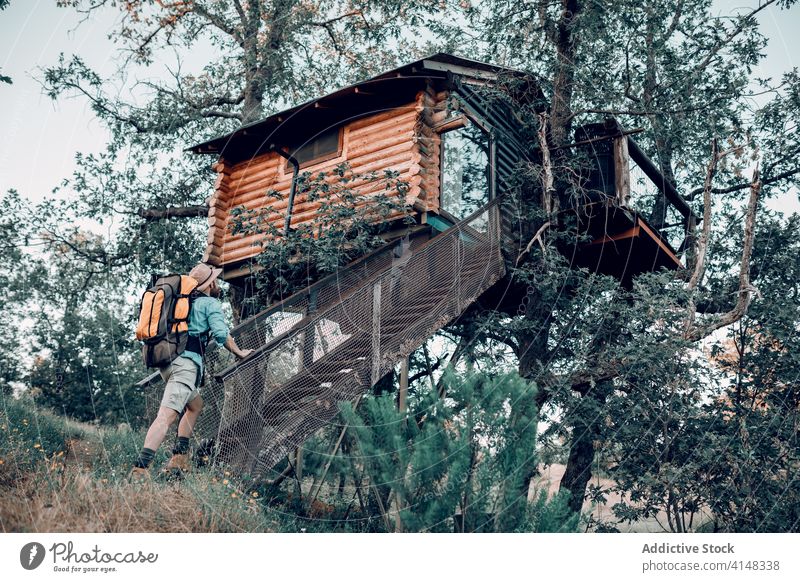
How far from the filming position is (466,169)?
11406mm

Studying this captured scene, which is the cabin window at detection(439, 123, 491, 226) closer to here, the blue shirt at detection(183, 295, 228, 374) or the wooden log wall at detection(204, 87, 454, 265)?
the wooden log wall at detection(204, 87, 454, 265)

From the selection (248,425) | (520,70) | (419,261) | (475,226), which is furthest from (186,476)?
(520,70)

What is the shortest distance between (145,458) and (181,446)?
1.76 ft

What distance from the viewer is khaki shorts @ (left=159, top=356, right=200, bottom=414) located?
19.6ft

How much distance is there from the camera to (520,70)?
11.0 meters

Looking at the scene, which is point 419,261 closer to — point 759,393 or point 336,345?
point 336,345

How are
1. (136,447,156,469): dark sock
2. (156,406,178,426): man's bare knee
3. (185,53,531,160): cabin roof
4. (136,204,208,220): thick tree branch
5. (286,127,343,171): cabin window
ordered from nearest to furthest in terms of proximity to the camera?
(136,447,156,469): dark sock, (156,406,178,426): man's bare knee, (185,53,531,160): cabin roof, (286,127,343,171): cabin window, (136,204,208,220): thick tree branch

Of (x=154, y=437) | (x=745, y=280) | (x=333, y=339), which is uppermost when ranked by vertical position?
(x=745, y=280)

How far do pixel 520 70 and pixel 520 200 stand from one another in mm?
2131

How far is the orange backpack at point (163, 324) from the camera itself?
606 centimetres

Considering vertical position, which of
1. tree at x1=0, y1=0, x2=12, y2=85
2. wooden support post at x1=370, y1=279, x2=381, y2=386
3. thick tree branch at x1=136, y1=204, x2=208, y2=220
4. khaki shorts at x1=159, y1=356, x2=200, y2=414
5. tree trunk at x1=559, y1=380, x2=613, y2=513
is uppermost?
tree at x1=0, y1=0, x2=12, y2=85

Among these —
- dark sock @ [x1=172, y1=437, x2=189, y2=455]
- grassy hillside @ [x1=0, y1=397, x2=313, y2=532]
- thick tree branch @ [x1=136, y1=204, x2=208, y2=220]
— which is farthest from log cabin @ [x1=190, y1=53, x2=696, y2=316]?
grassy hillside @ [x1=0, y1=397, x2=313, y2=532]

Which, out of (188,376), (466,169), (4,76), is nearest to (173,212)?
(4,76)

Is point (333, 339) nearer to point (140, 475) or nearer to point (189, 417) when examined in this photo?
point (189, 417)
